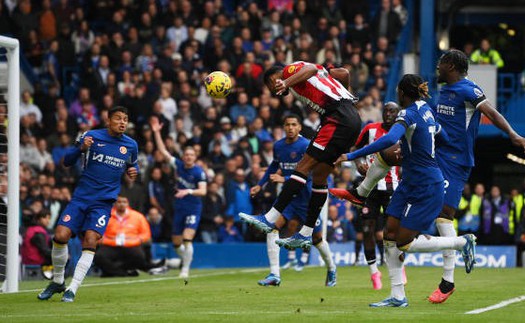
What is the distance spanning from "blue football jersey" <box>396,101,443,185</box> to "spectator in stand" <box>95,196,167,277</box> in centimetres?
1088

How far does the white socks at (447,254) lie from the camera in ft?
44.8

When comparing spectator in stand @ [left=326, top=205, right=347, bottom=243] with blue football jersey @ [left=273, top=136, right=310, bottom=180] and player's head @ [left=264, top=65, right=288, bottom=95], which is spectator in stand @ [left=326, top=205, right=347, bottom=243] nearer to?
blue football jersey @ [left=273, top=136, right=310, bottom=180]

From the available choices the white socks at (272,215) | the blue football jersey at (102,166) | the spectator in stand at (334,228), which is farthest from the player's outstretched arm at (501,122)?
the spectator in stand at (334,228)

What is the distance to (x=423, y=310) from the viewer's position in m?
12.6

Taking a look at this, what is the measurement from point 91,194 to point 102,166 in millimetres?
393

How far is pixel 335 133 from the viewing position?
47.3 feet

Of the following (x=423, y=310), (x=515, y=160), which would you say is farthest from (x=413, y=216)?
(x=515, y=160)

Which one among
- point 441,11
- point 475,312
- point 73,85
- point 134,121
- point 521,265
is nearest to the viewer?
point 475,312

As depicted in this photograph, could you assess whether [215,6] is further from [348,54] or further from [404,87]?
[404,87]

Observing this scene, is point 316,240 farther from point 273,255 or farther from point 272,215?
point 272,215

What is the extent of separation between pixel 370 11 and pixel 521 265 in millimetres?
9869

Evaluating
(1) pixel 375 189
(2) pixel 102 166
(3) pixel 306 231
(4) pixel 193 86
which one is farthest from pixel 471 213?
(2) pixel 102 166

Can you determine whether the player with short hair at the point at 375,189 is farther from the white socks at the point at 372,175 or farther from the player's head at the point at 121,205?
the player's head at the point at 121,205

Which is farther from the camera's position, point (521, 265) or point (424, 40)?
point (424, 40)
